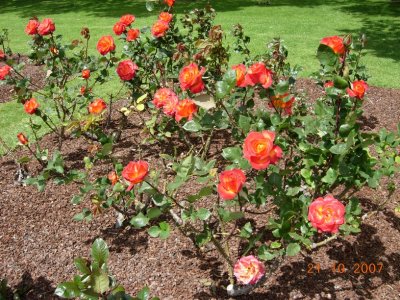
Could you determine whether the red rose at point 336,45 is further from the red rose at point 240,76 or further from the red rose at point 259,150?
the red rose at point 259,150

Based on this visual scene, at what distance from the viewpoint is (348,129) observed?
191 cm

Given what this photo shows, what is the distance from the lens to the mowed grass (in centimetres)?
728

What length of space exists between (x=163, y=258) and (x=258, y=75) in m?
1.50

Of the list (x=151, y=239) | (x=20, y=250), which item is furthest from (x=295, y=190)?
(x=20, y=250)

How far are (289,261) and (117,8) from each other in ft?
47.2

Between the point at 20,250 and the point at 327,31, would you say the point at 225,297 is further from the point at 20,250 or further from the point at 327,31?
the point at 327,31

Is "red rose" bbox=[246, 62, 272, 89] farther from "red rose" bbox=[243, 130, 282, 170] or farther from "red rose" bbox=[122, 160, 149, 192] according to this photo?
"red rose" bbox=[122, 160, 149, 192]

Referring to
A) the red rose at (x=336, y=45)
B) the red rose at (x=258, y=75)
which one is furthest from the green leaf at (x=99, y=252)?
the red rose at (x=336, y=45)

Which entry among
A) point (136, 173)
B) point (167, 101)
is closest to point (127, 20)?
point (167, 101)

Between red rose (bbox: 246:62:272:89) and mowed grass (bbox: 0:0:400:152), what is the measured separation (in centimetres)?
385

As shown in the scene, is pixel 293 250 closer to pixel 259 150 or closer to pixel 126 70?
pixel 259 150

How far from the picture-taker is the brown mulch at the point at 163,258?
8.48ft

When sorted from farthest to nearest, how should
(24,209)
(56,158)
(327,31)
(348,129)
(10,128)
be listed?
1. (327,31)
2. (10,128)
3. (24,209)
4. (56,158)
5. (348,129)

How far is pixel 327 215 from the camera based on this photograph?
1.76 m
